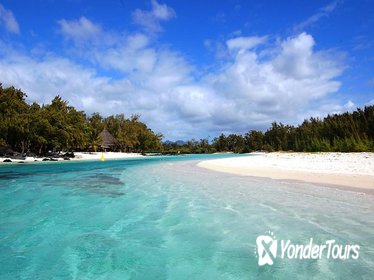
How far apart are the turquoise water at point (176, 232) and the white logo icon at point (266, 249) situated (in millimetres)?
128

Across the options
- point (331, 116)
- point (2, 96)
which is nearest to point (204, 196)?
point (2, 96)

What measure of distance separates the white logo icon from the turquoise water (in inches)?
5.0

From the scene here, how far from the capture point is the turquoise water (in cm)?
523

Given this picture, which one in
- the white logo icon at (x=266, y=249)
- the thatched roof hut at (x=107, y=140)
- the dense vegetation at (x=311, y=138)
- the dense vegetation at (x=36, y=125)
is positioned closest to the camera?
the white logo icon at (x=266, y=249)

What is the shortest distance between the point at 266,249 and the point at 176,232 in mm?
2306

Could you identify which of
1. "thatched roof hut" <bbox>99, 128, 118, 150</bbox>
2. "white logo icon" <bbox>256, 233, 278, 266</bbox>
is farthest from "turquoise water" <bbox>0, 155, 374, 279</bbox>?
"thatched roof hut" <bbox>99, 128, 118, 150</bbox>

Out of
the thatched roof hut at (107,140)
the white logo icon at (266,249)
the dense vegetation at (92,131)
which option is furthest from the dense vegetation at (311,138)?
the white logo icon at (266,249)

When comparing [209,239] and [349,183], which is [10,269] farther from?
[349,183]

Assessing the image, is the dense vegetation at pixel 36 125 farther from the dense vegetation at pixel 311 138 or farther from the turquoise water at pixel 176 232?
the dense vegetation at pixel 311 138

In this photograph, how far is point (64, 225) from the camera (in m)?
8.38

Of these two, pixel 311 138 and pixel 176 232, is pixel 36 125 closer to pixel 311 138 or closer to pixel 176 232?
pixel 176 232

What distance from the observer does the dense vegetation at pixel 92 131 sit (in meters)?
45.0

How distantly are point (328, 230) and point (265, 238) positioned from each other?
166 cm

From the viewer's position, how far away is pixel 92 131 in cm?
6862
